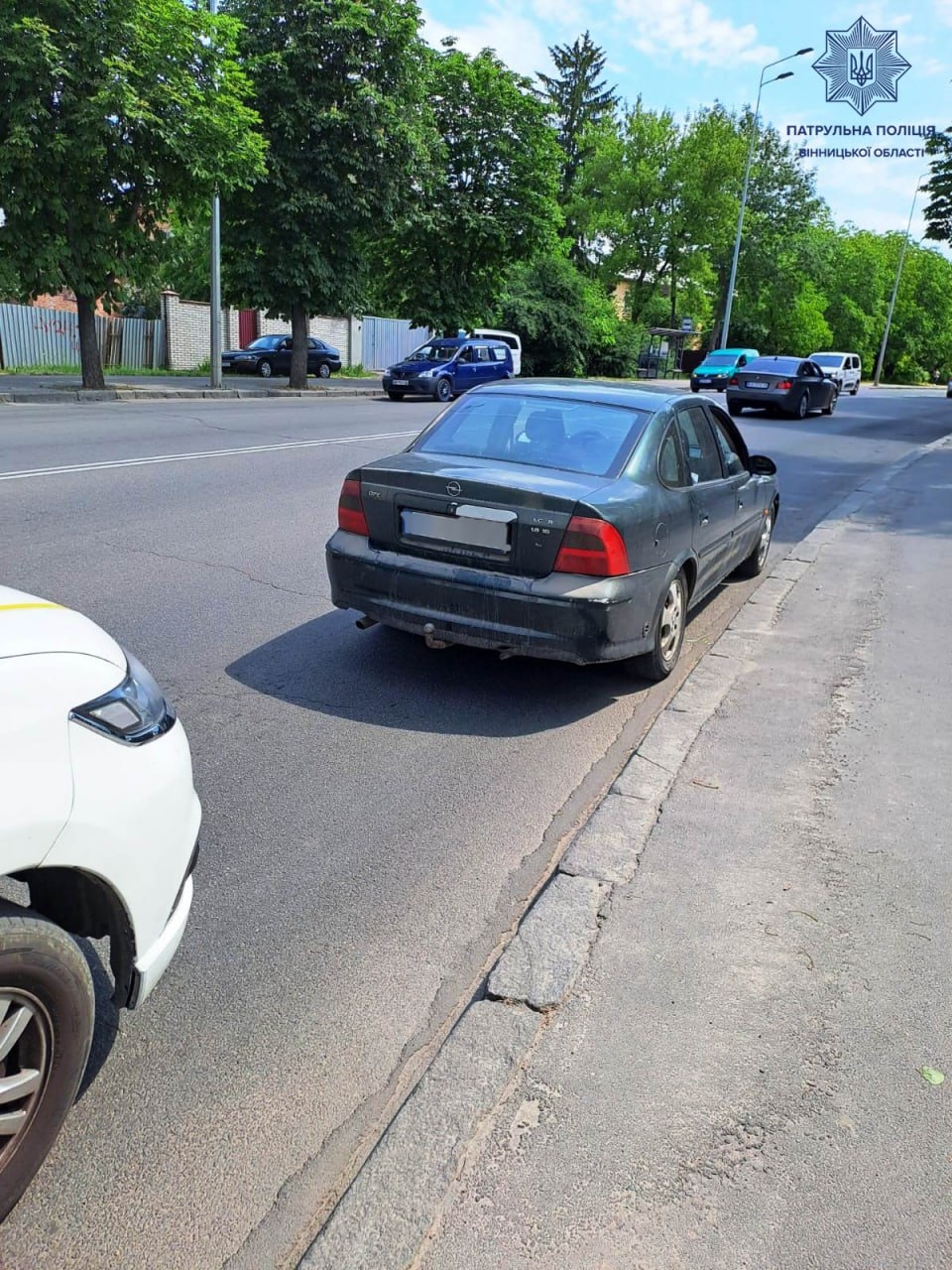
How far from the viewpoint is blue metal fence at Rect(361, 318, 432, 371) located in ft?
137

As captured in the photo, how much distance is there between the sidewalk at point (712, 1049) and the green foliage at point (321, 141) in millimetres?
25335

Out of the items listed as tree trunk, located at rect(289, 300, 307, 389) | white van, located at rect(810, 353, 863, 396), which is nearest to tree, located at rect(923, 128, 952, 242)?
white van, located at rect(810, 353, 863, 396)

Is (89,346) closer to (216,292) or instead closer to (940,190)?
(216,292)

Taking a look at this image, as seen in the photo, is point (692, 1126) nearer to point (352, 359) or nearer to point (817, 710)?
point (817, 710)

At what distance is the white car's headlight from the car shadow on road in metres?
2.32

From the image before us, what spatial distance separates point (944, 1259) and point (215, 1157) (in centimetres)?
159

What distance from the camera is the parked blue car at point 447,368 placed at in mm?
28109

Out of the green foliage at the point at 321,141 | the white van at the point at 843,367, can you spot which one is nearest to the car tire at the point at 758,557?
the green foliage at the point at 321,141

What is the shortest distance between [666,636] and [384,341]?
39.6m

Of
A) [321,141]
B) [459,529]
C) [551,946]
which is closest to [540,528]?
[459,529]

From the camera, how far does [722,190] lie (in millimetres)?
53969

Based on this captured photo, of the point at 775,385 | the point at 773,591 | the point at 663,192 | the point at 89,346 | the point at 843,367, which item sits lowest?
the point at 773,591

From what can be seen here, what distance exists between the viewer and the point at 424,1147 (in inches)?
90.6

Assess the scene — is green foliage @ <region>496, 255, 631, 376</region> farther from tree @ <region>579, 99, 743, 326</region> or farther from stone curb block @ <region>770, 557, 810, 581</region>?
stone curb block @ <region>770, 557, 810, 581</region>
